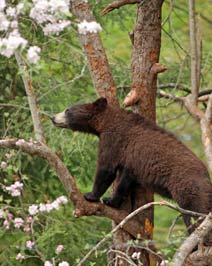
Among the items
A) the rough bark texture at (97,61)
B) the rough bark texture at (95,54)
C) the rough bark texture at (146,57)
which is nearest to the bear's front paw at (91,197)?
the rough bark texture at (97,61)

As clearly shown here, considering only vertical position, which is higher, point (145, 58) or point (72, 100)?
point (145, 58)

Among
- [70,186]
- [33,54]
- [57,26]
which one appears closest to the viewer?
[33,54]

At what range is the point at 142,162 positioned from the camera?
6.57 metres

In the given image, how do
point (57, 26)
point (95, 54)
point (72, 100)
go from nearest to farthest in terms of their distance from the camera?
point (57, 26)
point (95, 54)
point (72, 100)

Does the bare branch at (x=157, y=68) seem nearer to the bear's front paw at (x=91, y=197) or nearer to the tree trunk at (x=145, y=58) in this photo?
the tree trunk at (x=145, y=58)

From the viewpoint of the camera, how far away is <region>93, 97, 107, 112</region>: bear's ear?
680cm

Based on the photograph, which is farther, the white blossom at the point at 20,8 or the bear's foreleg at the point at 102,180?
the bear's foreleg at the point at 102,180

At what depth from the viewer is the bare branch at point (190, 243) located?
4.34 m

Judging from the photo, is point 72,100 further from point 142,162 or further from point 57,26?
point 57,26

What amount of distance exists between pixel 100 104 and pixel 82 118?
37cm

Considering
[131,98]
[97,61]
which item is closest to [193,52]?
[131,98]

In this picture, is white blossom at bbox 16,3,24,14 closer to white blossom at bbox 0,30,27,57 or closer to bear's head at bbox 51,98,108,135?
white blossom at bbox 0,30,27,57

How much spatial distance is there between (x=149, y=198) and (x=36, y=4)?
3180 millimetres

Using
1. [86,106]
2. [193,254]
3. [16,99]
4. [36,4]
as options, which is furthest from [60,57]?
[36,4]
